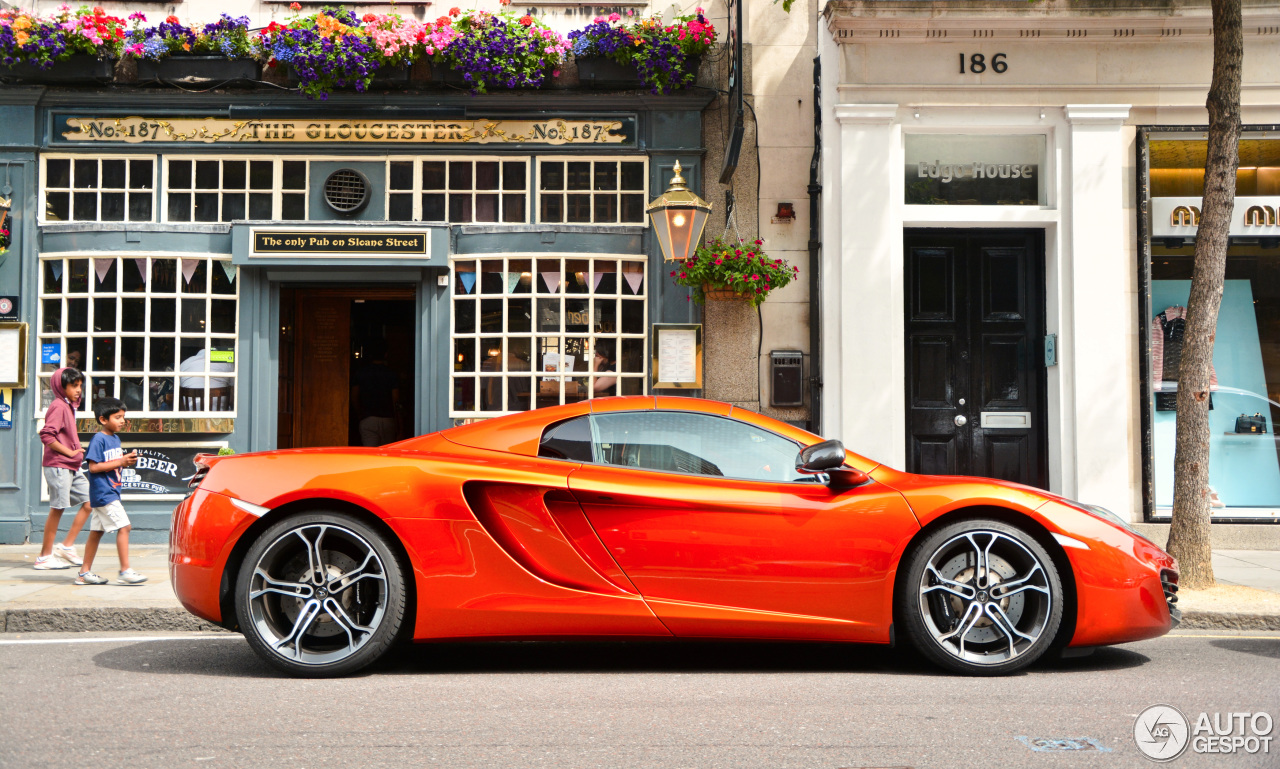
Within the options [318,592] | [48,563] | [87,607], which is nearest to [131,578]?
[87,607]

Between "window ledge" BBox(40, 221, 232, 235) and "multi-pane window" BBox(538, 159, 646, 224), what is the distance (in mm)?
3192

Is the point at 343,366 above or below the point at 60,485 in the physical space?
above

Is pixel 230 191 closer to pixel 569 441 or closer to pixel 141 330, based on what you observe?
pixel 141 330

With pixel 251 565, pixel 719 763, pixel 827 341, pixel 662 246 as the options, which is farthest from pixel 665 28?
pixel 719 763

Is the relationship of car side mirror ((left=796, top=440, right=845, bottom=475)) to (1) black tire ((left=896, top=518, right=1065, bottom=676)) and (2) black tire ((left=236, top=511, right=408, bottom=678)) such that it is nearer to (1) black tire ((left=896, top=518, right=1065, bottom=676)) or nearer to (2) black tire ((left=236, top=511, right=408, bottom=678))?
(1) black tire ((left=896, top=518, right=1065, bottom=676))

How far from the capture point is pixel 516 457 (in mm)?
4520

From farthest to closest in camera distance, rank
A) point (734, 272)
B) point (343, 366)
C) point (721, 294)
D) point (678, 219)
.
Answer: point (343, 366)
point (721, 294)
point (734, 272)
point (678, 219)

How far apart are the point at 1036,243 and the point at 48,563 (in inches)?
366

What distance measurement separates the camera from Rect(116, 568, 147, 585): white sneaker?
685 centimetres

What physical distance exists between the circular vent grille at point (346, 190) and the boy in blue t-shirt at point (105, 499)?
3.33 metres

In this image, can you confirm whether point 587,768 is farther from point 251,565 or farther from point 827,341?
point 827,341

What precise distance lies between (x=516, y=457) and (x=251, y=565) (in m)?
1.28

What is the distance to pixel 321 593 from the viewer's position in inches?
170

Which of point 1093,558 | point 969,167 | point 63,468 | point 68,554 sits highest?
point 969,167
